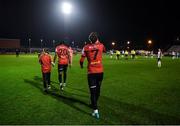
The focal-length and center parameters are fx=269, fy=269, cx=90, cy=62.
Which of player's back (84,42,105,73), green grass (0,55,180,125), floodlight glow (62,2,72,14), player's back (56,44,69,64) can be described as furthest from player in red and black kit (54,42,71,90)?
floodlight glow (62,2,72,14)

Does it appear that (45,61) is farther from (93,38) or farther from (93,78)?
(93,38)

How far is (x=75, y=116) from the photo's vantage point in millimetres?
7973

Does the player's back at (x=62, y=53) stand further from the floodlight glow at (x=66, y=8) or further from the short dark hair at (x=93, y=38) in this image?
the floodlight glow at (x=66, y=8)

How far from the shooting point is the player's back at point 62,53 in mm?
12672

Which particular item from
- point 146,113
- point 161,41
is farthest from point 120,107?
point 161,41

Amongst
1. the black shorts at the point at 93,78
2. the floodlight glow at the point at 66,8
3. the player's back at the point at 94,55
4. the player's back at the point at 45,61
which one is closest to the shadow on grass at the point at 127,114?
the black shorts at the point at 93,78

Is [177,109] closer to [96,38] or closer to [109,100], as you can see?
[109,100]

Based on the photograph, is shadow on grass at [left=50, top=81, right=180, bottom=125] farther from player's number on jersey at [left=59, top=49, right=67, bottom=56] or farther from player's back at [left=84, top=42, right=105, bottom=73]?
player's number on jersey at [left=59, top=49, right=67, bottom=56]

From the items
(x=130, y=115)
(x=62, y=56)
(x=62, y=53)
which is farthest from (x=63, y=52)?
(x=130, y=115)

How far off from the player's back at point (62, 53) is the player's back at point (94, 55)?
474 centimetres

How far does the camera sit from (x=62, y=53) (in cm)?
1277

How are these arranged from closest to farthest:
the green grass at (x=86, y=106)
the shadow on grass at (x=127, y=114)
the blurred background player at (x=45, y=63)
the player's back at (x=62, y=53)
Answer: the shadow on grass at (x=127, y=114) → the green grass at (x=86, y=106) → the blurred background player at (x=45, y=63) → the player's back at (x=62, y=53)

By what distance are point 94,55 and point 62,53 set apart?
196 inches

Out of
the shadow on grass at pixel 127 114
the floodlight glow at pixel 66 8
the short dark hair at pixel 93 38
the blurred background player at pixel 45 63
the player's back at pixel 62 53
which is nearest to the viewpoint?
the shadow on grass at pixel 127 114
